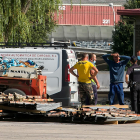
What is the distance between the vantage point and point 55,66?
509 inches

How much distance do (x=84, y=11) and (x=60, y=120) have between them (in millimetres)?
78425

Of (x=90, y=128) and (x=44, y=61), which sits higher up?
(x=44, y=61)

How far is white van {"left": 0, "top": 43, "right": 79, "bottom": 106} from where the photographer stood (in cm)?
1292

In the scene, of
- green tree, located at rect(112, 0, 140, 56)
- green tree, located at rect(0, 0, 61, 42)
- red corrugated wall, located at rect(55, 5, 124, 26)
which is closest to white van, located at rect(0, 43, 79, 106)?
green tree, located at rect(0, 0, 61, 42)

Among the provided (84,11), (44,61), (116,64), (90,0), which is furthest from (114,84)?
(90,0)

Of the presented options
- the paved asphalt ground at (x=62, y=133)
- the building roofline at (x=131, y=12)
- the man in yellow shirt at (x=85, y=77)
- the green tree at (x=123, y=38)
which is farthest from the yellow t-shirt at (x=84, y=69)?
the green tree at (x=123, y=38)

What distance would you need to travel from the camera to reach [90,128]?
929 cm

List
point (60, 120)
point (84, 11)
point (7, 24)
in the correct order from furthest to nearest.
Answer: point (84, 11) < point (7, 24) < point (60, 120)

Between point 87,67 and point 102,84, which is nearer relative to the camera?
point 87,67

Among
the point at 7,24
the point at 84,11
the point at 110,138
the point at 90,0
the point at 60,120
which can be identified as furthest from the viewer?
the point at 90,0

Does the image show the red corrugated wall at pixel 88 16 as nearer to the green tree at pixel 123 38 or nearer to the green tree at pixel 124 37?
the green tree at pixel 124 37

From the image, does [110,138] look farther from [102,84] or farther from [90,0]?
[90,0]

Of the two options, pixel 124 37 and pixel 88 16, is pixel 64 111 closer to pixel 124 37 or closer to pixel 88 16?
pixel 124 37

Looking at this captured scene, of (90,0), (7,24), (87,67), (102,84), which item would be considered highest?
(90,0)
